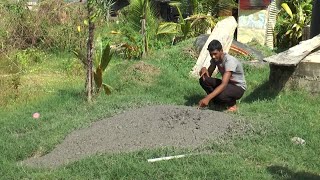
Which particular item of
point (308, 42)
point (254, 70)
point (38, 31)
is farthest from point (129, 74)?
point (38, 31)

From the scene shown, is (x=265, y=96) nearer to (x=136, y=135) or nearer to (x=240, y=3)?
(x=136, y=135)

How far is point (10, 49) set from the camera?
11.7 metres

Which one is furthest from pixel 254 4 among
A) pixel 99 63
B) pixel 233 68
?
pixel 233 68

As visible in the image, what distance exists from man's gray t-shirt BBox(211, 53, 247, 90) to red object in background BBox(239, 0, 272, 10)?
22.9 ft

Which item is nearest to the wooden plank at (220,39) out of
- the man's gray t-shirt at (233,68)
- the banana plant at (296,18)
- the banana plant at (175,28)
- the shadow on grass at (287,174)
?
the man's gray t-shirt at (233,68)

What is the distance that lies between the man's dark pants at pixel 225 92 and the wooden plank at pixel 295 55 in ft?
3.10

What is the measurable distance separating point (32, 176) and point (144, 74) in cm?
457

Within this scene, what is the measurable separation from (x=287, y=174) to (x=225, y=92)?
229 cm

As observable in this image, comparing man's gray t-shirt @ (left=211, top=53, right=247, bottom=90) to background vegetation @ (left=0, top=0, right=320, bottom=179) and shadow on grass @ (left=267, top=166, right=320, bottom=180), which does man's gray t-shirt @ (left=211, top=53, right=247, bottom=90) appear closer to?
background vegetation @ (left=0, top=0, right=320, bottom=179)

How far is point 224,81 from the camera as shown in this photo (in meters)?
6.45

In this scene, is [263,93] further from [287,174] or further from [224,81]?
[287,174]

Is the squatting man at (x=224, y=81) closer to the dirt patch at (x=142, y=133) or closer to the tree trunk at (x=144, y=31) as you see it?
the dirt patch at (x=142, y=133)

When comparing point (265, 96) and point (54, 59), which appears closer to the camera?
point (265, 96)

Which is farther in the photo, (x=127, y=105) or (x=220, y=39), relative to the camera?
(x=220, y=39)
